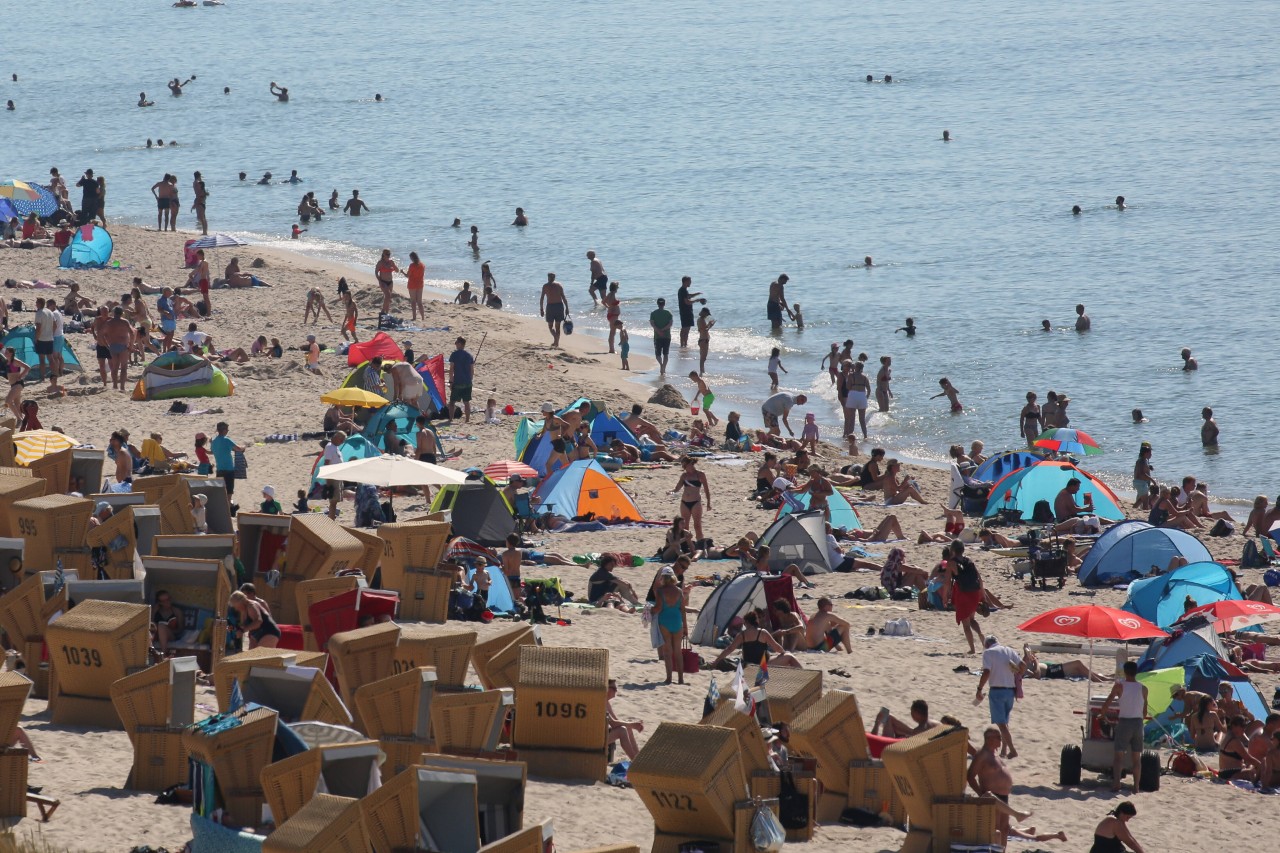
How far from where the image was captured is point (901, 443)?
2450cm

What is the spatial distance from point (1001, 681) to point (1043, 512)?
24.5 feet

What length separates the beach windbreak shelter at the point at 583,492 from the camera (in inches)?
680

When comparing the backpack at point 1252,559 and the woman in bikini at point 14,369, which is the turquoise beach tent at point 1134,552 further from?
the woman in bikini at point 14,369

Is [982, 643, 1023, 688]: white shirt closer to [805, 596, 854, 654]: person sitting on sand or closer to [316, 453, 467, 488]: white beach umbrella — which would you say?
[805, 596, 854, 654]: person sitting on sand

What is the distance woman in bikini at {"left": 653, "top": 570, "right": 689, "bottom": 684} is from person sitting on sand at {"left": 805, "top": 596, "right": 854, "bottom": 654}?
5.23ft

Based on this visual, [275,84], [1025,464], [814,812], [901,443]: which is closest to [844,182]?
[901,443]

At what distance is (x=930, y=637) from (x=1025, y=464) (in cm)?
588

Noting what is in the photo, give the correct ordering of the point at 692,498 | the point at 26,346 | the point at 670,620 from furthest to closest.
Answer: the point at 26,346 < the point at 692,498 < the point at 670,620

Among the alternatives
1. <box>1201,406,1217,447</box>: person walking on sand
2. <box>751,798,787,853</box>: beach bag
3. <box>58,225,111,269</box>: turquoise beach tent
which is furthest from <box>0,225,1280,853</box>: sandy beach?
<box>1201,406,1217,447</box>: person walking on sand

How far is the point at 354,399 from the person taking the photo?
63.8 feet

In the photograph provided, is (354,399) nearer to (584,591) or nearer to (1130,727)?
(584,591)

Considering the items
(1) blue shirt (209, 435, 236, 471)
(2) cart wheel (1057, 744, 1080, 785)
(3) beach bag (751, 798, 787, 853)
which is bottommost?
(2) cart wheel (1057, 744, 1080, 785)

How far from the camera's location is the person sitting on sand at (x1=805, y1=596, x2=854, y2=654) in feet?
42.5

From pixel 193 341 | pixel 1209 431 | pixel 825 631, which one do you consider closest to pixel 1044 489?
pixel 825 631
